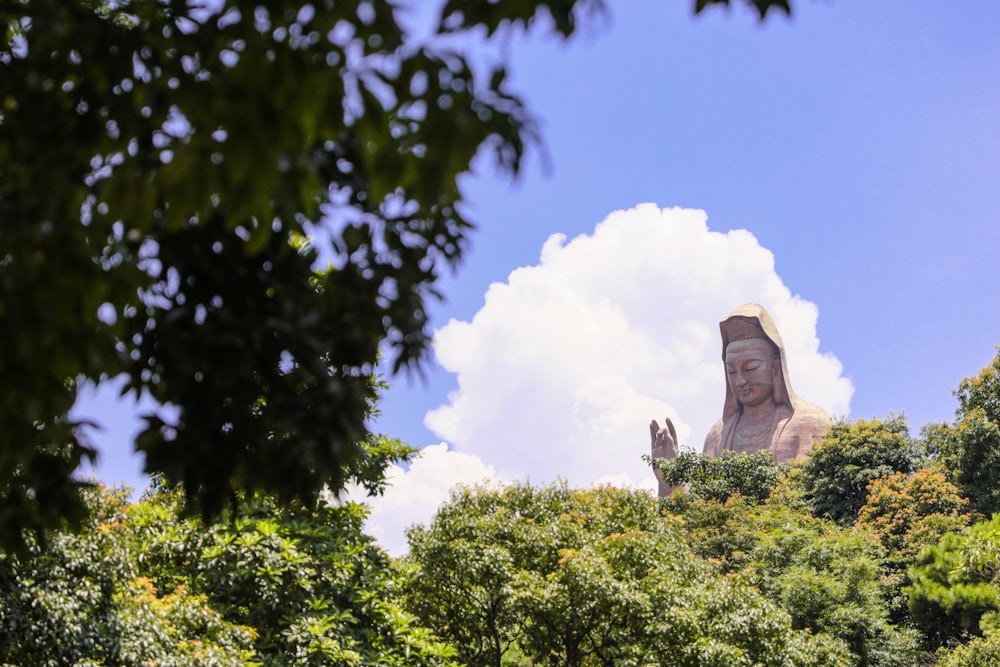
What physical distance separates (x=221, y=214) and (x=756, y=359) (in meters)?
46.2

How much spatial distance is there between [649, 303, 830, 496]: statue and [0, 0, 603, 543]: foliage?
143ft

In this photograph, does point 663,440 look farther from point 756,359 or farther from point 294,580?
point 294,580

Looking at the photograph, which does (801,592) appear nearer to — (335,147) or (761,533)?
(761,533)

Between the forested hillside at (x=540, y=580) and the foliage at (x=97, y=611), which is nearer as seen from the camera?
the foliage at (x=97, y=611)

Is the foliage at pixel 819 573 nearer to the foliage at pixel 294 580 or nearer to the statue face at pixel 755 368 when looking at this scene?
the foliage at pixel 294 580

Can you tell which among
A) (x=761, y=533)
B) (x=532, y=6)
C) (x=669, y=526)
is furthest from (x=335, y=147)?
(x=761, y=533)

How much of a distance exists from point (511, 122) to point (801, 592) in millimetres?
21126

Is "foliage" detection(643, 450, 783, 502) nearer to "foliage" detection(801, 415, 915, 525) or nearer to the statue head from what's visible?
"foliage" detection(801, 415, 915, 525)

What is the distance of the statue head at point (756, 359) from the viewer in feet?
152

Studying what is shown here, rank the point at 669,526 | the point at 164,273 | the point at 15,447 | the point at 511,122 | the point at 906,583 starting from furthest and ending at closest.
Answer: the point at 906,583, the point at 669,526, the point at 164,273, the point at 15,447, the point at 511,122

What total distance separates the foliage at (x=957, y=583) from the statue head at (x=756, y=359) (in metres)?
22.0

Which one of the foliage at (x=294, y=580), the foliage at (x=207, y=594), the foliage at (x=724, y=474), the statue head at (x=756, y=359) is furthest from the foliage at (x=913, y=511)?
the foliage at (x=294, y=580)

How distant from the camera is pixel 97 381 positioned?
260cm

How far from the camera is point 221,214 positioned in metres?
2.63
